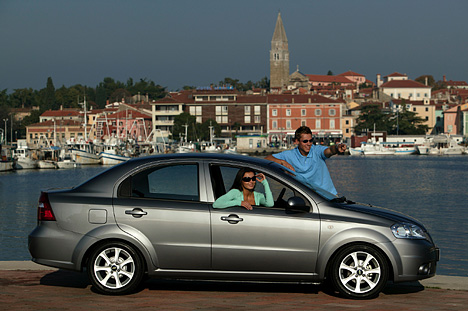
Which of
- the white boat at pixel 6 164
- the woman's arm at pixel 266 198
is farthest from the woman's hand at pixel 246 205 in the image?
the white boat at pixel 6 164

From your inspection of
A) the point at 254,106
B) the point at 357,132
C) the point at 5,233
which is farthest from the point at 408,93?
the point at 5,233

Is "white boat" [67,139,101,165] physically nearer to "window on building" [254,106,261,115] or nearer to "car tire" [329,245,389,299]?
"window on building" [254,106,261,115]

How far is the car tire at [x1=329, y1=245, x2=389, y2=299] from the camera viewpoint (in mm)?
7391

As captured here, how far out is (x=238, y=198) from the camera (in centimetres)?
761

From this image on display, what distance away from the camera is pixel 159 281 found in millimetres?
8484

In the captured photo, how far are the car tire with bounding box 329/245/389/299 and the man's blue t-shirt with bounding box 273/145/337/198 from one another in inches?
54.5

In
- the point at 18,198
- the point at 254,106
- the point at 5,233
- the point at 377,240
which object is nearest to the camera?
the point at 377,240

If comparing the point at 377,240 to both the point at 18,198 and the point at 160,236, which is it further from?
the point at 18,198

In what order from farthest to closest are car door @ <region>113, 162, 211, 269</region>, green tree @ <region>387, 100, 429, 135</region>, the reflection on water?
green tree @ <region>387, 100, 429, 135</region> → the reflection on water → car door @ <region>113, 162, 211, 269</region>

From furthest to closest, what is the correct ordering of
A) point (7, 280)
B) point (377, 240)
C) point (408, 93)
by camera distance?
point (408, 93) → point (7, 280) → point (377, 240)

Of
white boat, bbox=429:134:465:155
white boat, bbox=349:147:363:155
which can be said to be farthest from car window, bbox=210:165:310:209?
white boat, bbox=429:134:465:155

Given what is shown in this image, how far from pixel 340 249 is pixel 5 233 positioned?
54.9 ft

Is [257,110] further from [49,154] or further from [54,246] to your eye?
[54,246]

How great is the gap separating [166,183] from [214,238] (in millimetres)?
866
